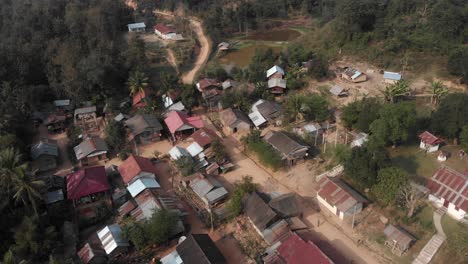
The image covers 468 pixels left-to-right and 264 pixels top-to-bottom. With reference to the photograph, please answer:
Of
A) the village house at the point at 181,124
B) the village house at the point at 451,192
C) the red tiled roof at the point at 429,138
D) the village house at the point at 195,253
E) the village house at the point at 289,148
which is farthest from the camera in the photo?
the village house at the point at 181,124

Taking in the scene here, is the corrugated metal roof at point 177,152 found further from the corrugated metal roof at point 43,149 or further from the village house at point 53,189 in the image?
the corrugated metal roof at point 43,149

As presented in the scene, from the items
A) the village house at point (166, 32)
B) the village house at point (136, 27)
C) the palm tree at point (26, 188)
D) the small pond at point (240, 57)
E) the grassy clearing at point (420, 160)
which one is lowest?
the small pond at point (240, 57)

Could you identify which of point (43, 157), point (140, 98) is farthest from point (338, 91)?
point (43, 157)

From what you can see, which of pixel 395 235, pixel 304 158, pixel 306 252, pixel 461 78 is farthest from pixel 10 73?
pixel 461 78

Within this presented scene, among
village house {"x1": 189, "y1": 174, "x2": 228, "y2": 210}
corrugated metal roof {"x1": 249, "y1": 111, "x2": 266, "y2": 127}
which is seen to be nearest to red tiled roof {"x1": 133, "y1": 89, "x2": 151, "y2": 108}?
corrugated metal roof {"x1": 249, "y1": 111, "x2": 266, "y2": 127}

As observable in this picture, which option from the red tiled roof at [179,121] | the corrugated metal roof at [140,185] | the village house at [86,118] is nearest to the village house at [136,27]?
the village house at [86,118]

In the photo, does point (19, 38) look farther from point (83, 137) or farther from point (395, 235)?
point (395, 235)

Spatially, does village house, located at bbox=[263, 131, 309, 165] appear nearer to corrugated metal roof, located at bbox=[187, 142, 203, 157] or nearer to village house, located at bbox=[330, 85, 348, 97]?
corrugated metal roof, located at bbox=[187, 142, 203, 157]
